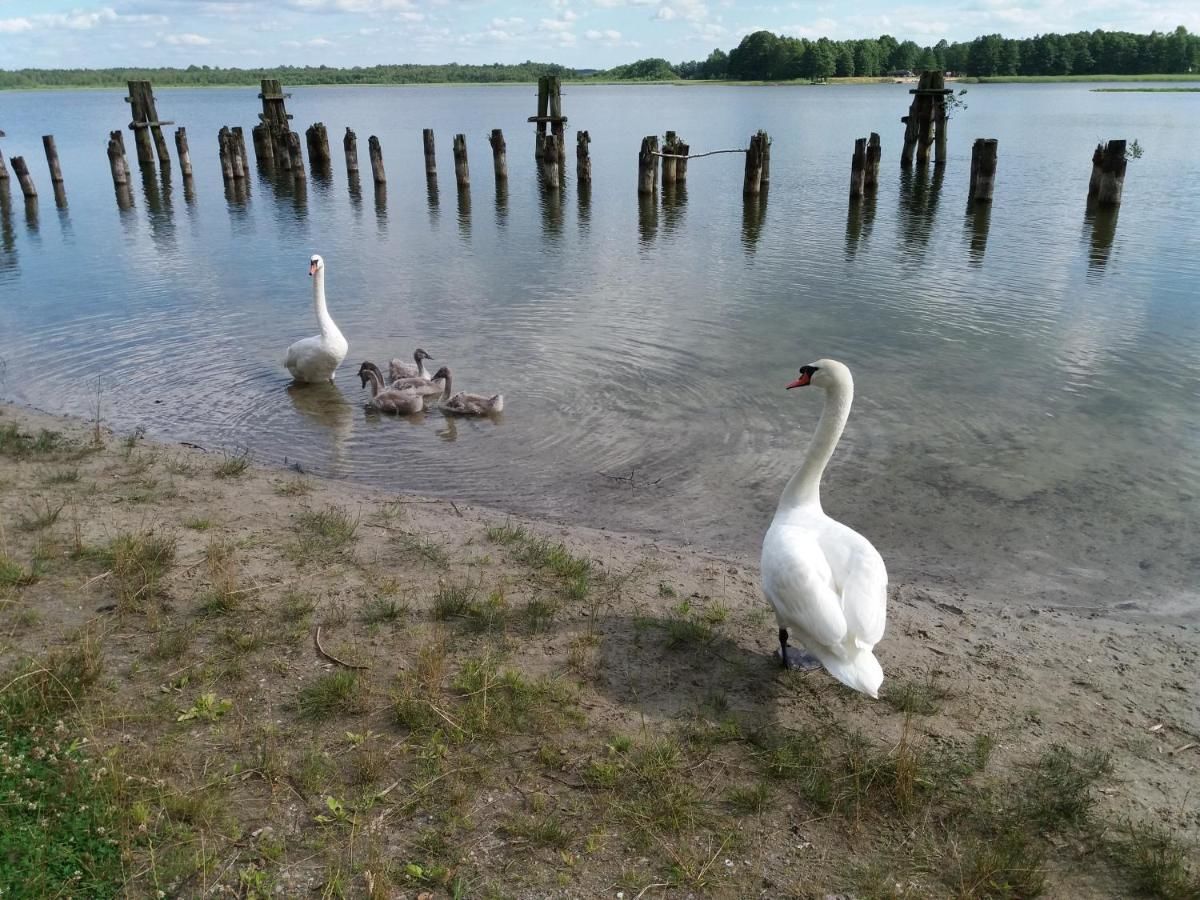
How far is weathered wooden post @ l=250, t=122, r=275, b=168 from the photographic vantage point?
4026cm

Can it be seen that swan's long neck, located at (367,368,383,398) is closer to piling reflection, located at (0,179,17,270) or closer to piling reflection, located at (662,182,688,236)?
piling reflection, located at (0,179,17,270)

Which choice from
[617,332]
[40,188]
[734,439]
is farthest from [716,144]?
[734,439]

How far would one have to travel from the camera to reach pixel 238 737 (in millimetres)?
4590

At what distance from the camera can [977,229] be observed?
2391 centimetres

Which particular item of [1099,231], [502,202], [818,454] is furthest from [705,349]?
[502,202]

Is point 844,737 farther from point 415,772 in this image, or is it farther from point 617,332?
point 617,332

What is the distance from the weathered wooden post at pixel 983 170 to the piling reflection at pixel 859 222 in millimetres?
2897

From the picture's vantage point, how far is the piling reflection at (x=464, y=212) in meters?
25.0

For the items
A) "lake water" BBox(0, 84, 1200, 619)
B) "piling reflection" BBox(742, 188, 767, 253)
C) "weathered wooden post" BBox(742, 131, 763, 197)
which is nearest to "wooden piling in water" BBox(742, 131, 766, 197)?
"weathered wooden post" BBox(742, 131, 763, 197)

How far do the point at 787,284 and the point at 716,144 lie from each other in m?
35.5

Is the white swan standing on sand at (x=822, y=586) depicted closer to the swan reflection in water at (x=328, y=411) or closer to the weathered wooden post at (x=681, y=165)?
the swan reflection in water at (x=328, y=411)

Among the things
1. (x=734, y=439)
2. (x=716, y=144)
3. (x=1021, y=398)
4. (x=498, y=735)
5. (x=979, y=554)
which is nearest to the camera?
(x=498, y=735)

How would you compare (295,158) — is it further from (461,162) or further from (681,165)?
(681,165)

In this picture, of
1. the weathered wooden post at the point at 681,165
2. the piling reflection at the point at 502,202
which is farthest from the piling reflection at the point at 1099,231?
the piling reflection at the point at 502,202
